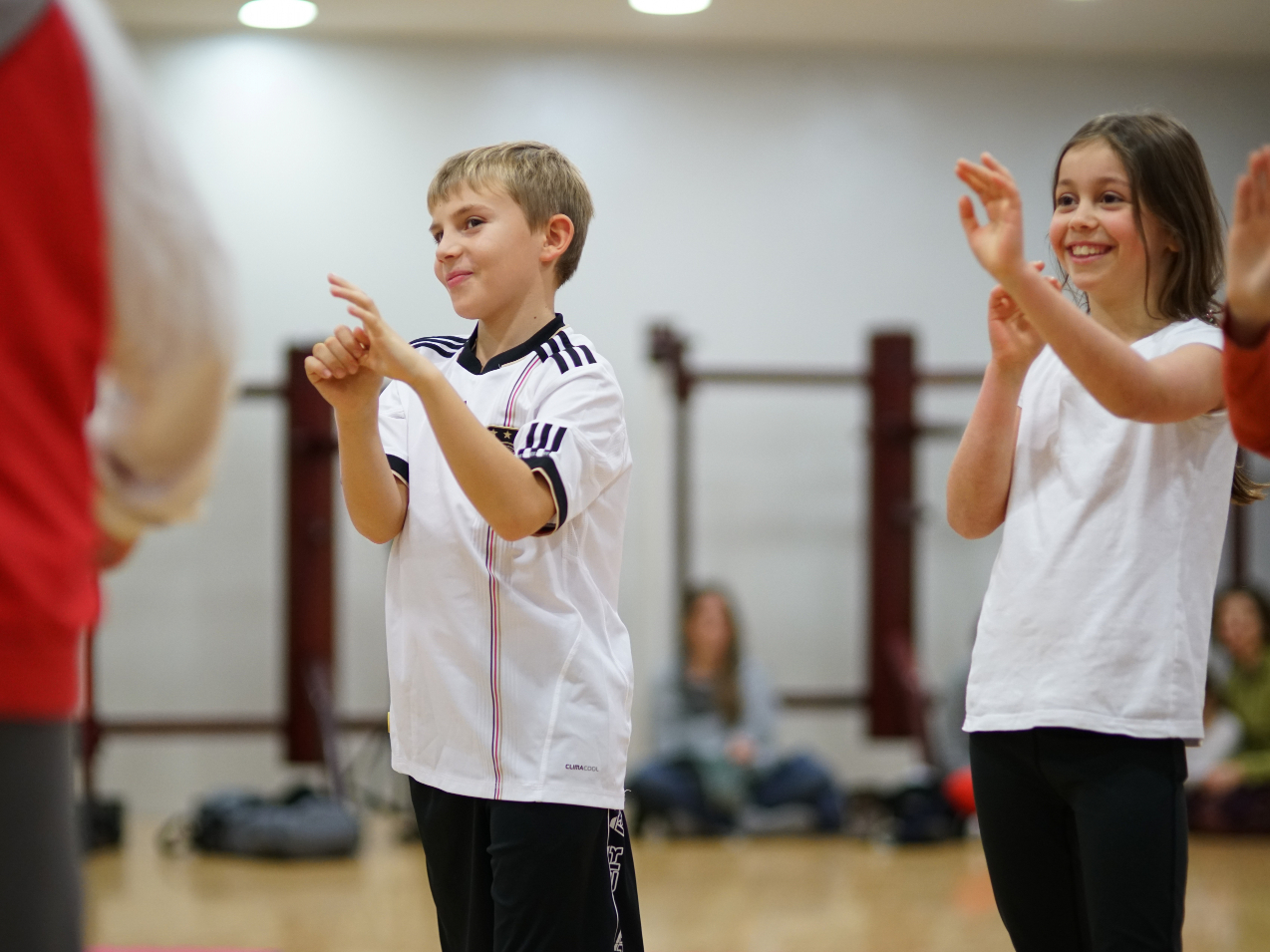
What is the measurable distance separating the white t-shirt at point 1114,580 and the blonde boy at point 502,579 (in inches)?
17.5

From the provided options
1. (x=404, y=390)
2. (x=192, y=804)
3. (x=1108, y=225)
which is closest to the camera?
(x=1108, y=225)

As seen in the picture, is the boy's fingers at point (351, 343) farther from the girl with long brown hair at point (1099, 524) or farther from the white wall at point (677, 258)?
the white wall at point (677, 258)

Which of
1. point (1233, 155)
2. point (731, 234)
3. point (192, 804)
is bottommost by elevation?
point (192, 804)

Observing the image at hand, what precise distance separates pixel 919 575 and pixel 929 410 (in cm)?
74

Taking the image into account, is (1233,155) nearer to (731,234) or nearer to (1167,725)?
(731,234)

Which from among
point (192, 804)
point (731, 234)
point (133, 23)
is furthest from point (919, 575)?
point (133, 23)

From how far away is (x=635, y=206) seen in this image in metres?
5.59

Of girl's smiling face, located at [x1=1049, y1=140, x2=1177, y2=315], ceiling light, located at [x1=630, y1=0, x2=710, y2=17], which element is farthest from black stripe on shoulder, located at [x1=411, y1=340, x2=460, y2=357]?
ceiling light, located at [x1=630, y1=0, x2=710, y2=17]

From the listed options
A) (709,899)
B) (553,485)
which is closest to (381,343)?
(553,485)

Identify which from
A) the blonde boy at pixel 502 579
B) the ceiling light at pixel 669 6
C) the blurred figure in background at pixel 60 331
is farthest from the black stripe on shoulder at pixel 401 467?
the ceiling light at pixel 669 6

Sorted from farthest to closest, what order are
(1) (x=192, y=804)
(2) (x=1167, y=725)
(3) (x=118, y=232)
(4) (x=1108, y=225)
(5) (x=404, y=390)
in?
(1) (x=192, y=804) → (5) (x=404, y=390) → (4) (x=1108, y=225) → (2) (x=1167, y=725) → (3) (x=118, y=232)

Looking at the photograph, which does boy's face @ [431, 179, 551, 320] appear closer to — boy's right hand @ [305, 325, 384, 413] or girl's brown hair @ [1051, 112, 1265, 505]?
boy's right hand @ [305, 325, 384, 413]

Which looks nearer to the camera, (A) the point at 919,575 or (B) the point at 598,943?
(B) the point at 598,943

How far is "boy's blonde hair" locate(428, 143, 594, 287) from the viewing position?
1616 millimetres
